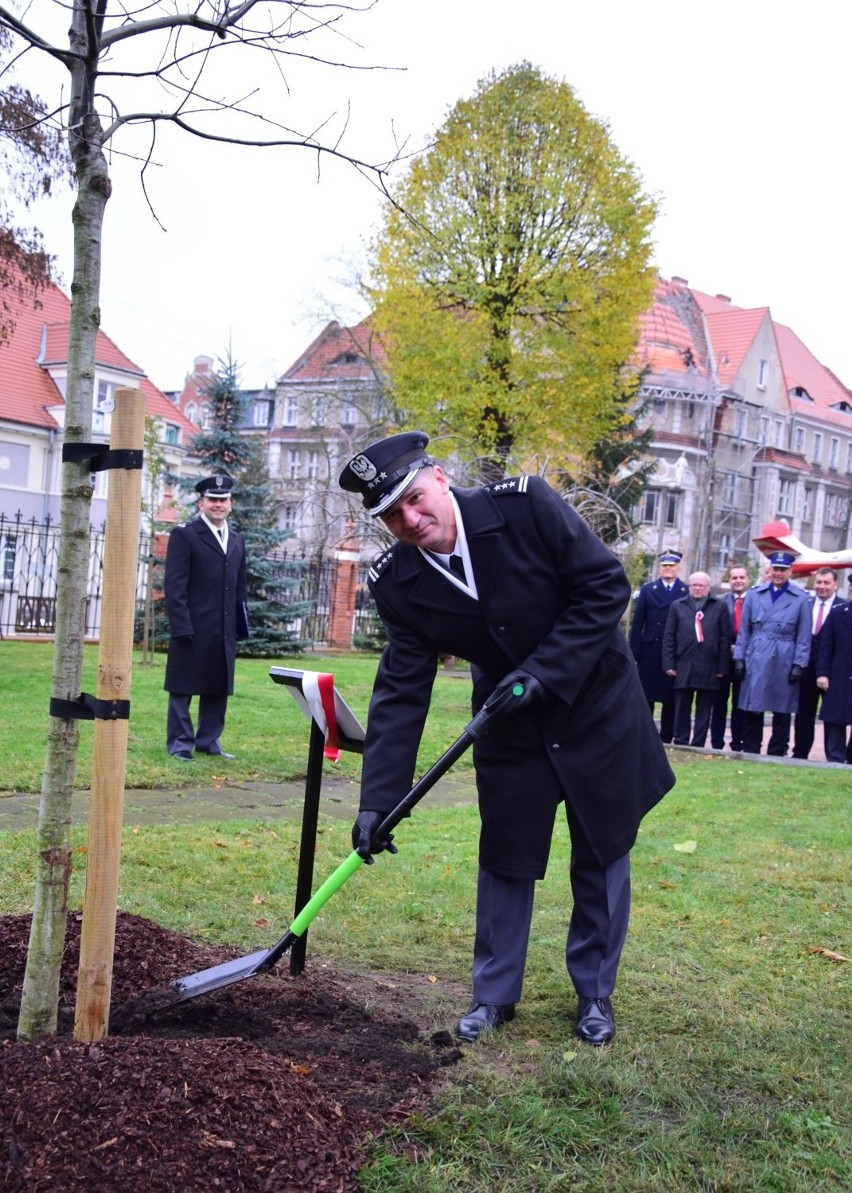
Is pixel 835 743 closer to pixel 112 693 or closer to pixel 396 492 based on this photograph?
pixel 396 492

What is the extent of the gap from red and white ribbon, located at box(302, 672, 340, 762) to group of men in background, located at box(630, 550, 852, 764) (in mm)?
8013

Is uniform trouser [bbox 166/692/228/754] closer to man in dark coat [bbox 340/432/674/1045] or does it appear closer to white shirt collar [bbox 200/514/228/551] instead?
white shirt collar [bbox 200/514/228/551]

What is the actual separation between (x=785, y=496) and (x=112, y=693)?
61.4 metres

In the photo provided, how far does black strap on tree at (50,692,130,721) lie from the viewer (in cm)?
310

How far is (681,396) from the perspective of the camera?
50469 millimetres

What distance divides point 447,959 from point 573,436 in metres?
18.2

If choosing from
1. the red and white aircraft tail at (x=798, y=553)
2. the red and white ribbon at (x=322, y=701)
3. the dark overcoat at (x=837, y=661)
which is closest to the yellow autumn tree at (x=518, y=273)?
the red and white aircraft tail at (x=798, y=553)

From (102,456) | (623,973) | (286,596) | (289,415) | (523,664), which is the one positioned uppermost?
(289,415)

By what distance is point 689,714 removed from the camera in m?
12.3

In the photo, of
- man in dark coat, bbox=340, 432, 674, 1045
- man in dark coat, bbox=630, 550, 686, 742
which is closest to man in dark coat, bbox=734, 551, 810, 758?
man in dark coat, bbox=630, 550, 686, 742

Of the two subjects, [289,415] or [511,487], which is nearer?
[511,487]

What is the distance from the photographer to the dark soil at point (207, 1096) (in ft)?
8.73

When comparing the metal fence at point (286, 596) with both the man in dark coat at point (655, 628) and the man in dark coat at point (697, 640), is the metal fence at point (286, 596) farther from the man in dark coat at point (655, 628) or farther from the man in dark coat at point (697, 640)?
the man in dark coat at point (697, 640)

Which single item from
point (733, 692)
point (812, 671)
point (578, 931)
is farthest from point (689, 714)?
point (578, 931)
